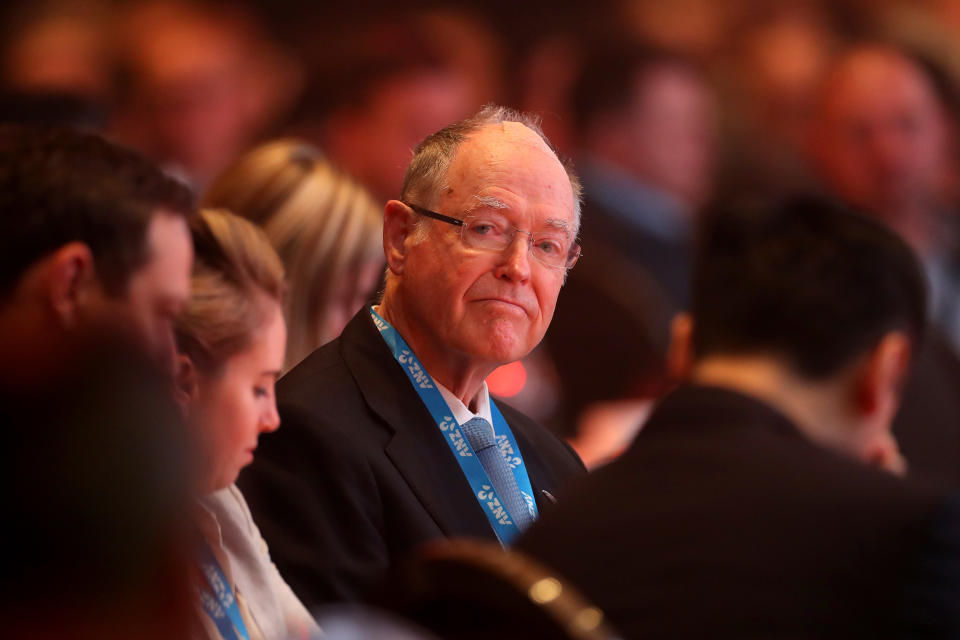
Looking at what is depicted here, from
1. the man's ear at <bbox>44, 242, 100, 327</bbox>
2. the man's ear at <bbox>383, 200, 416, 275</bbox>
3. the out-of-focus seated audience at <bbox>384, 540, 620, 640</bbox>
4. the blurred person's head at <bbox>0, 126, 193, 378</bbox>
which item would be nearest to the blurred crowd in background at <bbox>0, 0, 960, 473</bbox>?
the man's ear at <bbox>383, 200, 416, 275</bbox>

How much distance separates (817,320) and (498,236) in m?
1.09

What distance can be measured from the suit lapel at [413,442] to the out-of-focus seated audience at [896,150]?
365 centimetres

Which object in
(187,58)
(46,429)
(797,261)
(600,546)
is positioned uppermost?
(187,58)

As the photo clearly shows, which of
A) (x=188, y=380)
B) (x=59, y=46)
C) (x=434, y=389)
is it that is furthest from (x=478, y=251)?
(x=59, y=46)

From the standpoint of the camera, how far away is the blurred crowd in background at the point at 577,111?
21.5 feet

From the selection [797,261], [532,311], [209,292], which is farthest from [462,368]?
[797,261]

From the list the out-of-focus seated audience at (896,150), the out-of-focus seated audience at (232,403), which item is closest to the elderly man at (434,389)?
the out-of-focus seated audience at (232,403)

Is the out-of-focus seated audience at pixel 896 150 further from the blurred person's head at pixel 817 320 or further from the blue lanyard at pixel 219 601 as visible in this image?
the blue lanyard at pixel 219 601

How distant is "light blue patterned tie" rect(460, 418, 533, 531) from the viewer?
3168 millimetres

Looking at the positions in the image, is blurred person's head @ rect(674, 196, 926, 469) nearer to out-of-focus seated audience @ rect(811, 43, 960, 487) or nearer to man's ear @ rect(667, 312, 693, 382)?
man's ear @ rect(667, 312, 693, 382)

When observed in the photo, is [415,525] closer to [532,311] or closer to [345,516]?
[345,516]

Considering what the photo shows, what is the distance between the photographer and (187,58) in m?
7.65

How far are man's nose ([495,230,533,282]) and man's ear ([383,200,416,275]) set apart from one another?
0.24 metres

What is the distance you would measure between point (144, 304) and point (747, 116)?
7.47 m
